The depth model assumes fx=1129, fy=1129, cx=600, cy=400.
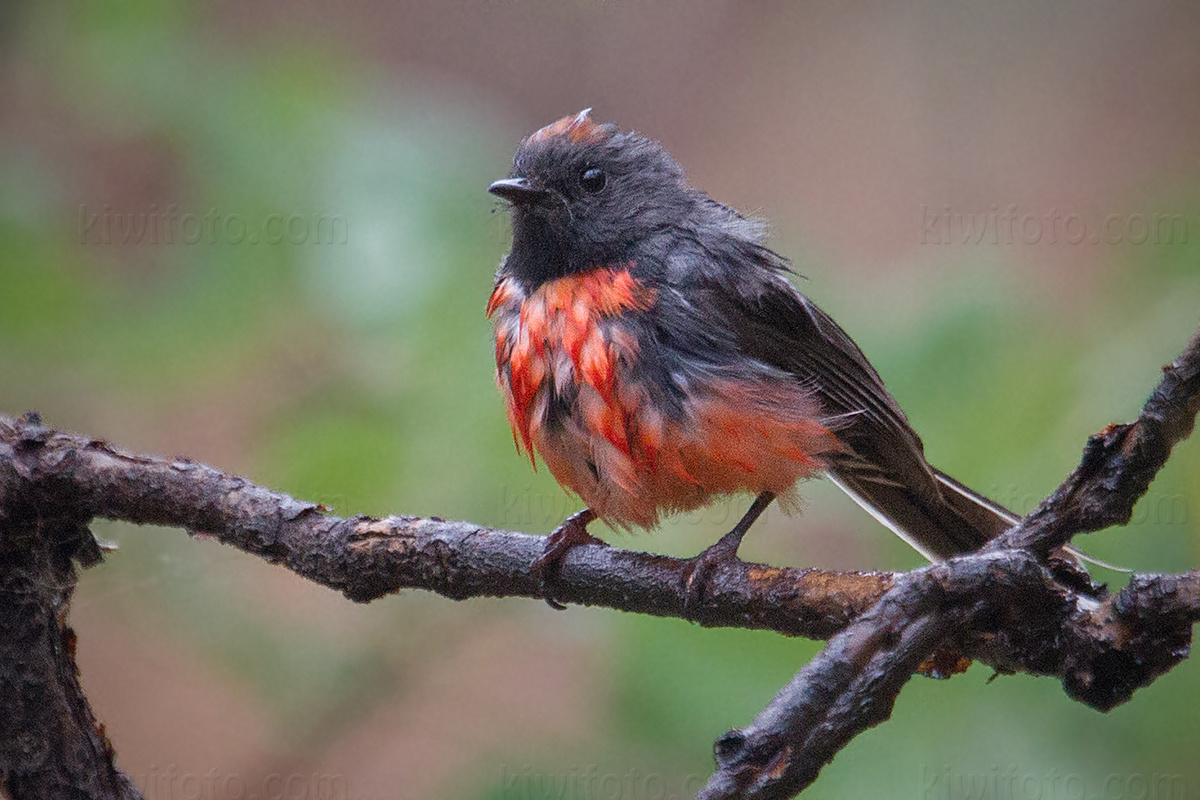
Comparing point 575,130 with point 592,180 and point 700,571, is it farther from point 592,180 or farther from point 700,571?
point 700,571

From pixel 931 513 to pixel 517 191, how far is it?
131cm

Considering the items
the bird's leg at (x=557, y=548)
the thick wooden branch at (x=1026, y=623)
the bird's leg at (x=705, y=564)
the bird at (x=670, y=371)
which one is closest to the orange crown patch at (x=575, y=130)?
the bird at (x=670, y=371)

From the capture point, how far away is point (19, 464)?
7.57 feet

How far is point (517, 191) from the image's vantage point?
289 centimetres

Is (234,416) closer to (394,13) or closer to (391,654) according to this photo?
(391,654)

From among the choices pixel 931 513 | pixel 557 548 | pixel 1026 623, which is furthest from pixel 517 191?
pixel 1026 623

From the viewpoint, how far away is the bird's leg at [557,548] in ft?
7.85

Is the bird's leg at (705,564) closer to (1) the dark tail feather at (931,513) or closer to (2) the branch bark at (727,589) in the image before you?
(2) the branch bark at (727,589)

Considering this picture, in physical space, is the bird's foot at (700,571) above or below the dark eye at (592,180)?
below

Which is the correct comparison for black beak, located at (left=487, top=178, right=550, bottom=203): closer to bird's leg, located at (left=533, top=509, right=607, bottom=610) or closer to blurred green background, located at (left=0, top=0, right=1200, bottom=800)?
blurred green background, located at (left=0, top=0, right=1200, bottom=800)

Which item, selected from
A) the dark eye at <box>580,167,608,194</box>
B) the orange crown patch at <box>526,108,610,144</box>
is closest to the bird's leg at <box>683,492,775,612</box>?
the dark eye at <box>580,167,608,194</box>

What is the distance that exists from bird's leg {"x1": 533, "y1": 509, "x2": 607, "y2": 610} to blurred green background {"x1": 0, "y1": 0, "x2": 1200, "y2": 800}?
0.32m

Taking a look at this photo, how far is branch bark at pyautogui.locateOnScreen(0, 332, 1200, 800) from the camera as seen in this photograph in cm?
145

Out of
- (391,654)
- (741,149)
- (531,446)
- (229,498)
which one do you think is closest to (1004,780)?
(531,446)
